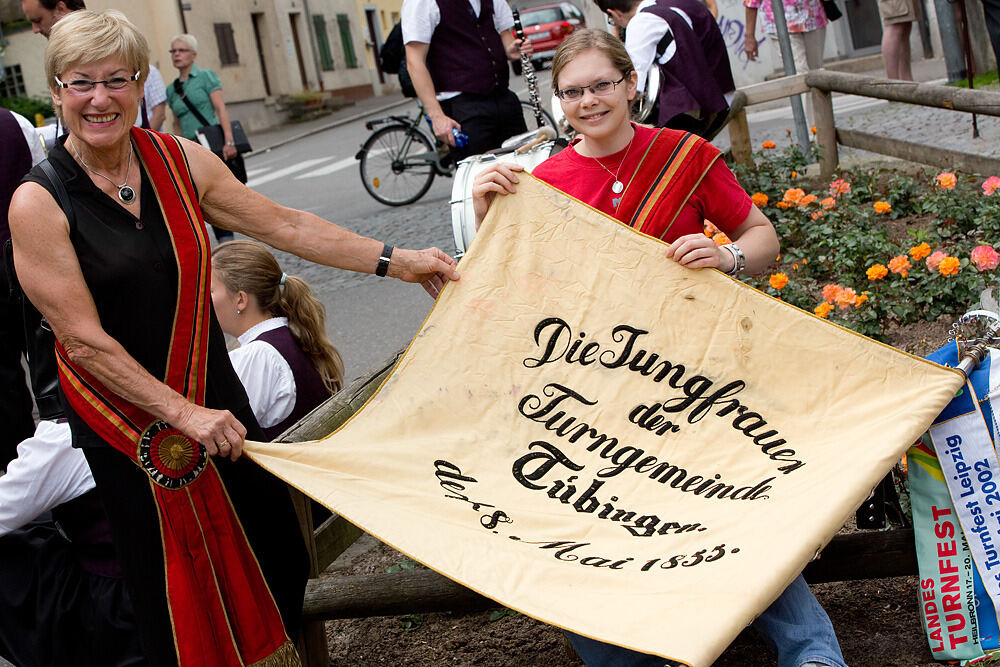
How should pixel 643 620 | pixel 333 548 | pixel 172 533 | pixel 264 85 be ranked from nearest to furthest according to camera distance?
1. pixel 643 620
2. pixel 172 533
3. pixel 333 548
4. pixel 264 85

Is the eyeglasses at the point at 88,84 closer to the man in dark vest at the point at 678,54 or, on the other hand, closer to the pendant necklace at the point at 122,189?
the pendant necklace at the point at 122,189

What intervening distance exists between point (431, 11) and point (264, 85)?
28696 mm

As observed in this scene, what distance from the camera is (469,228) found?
16.3 feet

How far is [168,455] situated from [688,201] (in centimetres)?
165

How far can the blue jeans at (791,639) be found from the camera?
266 cm

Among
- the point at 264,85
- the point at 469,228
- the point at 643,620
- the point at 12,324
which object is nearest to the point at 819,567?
the point at 643,620

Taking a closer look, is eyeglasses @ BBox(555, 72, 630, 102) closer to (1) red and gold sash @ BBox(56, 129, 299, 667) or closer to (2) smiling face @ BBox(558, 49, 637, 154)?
(2) smiling face @ BBox(558, 49, 637, 154)

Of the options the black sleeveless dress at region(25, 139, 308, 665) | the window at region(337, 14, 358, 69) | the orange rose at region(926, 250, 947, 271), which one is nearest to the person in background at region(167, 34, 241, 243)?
the orange rose at region(926, 250, 947, 271)

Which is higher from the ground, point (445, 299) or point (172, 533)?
point (445, 299)

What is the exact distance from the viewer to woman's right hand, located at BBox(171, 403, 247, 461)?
105 inches

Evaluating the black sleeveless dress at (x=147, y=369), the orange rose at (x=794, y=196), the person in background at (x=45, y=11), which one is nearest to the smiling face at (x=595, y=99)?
the black sleeveless dress at (x=147, y=369)

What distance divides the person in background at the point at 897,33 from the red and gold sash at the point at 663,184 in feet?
22.7

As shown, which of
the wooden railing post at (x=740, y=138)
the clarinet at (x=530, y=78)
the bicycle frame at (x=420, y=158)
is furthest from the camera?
the bicycle frame at (x=420, y=158)

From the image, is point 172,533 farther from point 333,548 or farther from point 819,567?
point 819,567
